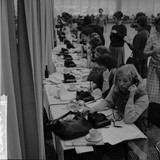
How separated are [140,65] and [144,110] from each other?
273 centimetres

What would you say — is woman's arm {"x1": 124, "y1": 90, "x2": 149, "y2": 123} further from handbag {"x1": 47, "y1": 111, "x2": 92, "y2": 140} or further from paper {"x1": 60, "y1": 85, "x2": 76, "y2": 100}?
paper {"x1": 60, "y1": 85, "x2": 76, "y2": 100}

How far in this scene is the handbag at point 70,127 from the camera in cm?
203

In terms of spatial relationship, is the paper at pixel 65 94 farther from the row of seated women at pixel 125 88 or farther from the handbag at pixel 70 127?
the handbag at pixel 70 127

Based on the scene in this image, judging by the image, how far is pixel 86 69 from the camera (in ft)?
13.8

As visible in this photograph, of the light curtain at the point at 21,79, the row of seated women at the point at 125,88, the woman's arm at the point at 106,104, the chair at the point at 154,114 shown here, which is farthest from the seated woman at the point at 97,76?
the light curtain at the point at 21,79

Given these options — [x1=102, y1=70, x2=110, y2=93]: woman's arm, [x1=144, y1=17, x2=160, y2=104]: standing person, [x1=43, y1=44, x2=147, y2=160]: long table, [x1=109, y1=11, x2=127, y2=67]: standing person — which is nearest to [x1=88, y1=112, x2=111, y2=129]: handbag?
[x1=43, y1=44, x2=147, y2=160]: long table

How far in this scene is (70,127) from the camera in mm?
2086

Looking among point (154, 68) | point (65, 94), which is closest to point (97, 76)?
point (65, 94)

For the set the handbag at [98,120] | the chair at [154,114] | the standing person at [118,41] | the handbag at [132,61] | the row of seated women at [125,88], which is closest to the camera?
the handbag at [98,120]

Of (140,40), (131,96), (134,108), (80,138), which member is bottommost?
(80,138)

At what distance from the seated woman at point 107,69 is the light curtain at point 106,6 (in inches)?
296

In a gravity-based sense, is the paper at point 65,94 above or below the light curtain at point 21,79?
below

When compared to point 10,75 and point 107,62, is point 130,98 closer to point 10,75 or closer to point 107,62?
point 107,62

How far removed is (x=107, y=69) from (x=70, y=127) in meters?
1.28
